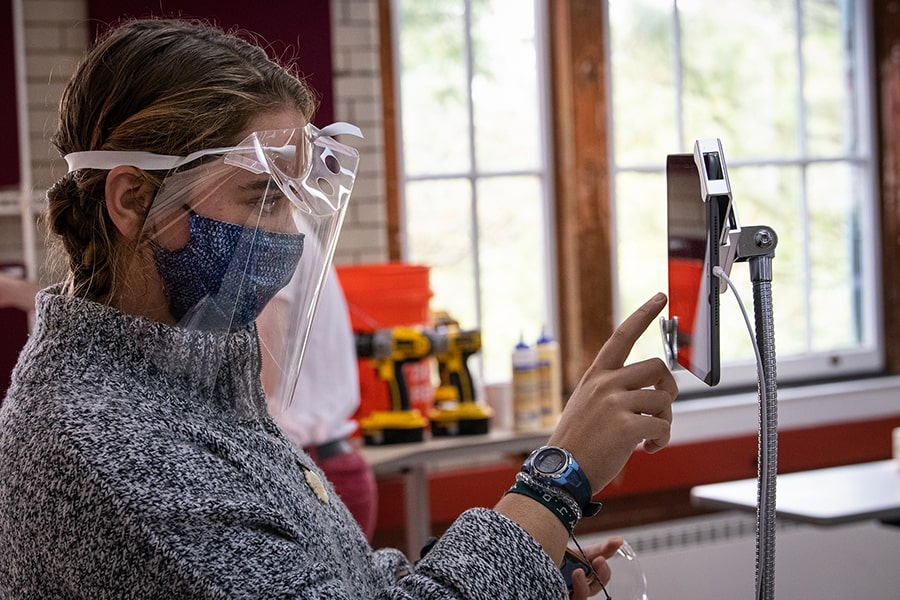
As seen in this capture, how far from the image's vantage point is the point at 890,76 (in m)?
4.41

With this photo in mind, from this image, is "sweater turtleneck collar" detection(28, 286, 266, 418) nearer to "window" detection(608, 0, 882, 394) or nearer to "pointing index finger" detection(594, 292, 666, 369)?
"pointing index finger" detection(594, 292, 666, 369)

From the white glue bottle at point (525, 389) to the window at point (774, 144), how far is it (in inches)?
44.9

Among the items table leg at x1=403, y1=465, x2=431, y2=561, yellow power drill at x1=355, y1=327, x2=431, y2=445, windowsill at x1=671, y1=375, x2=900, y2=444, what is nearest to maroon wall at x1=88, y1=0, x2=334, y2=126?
yellow power drill at x1=355, y1=327, x2=431, y2=445

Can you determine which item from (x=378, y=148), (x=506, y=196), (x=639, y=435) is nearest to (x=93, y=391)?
(x=639, y=435)

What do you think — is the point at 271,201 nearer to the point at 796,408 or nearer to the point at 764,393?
the point at 764,393

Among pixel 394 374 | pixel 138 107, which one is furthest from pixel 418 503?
pixel 138 107

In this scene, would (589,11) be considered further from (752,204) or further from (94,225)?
(94,225)

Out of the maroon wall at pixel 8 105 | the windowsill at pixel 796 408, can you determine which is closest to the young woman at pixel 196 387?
the maroon wall at pixel 8 105

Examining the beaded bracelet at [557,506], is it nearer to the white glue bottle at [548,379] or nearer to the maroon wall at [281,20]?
the white glue bottle at [548,379]

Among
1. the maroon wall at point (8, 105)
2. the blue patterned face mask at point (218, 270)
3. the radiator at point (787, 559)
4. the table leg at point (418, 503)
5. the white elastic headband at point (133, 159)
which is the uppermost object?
the maroon wall at point (8, 105)

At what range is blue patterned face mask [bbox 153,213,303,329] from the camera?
1.11m

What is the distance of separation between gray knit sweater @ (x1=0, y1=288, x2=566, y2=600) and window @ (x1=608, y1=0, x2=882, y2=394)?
10.3 feet

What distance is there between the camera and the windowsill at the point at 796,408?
13.2 ft

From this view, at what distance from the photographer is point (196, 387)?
1096mm
